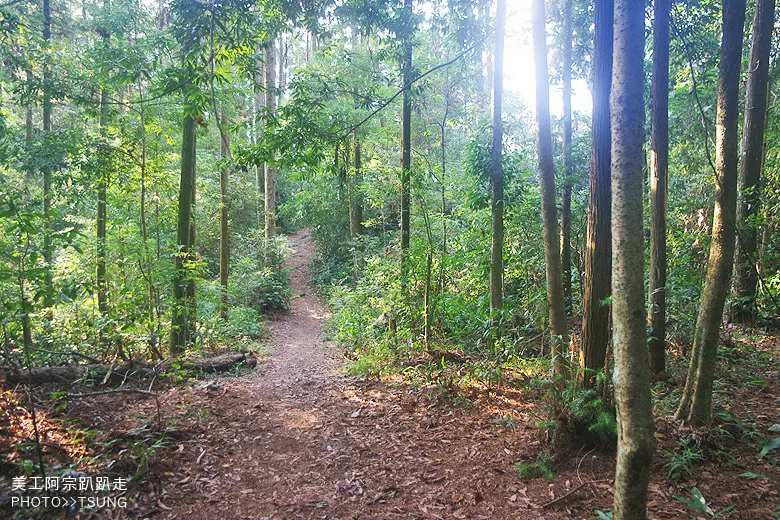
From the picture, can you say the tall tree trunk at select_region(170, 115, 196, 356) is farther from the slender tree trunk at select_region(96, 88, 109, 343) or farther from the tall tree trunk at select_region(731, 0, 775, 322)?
the tall tree trunk at select_region(731, 0, 775, 322)

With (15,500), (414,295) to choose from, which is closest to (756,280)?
(414,295)

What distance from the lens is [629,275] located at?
2.33m

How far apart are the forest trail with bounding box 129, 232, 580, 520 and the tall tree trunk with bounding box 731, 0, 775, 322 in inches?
181

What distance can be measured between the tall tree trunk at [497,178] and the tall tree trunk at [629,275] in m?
4.57

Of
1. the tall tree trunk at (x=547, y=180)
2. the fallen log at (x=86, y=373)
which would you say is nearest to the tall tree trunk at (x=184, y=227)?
the fallen log at (x=86, y=373)

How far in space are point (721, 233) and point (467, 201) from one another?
198 inches

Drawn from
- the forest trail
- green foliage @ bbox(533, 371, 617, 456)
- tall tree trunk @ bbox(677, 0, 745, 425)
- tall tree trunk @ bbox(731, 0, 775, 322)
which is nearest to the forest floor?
the forest trail

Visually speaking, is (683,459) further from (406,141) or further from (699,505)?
(406,141)

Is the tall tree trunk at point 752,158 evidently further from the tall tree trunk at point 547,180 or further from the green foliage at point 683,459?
the green foliage at point 683,459

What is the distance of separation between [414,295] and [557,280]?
3.30 meters

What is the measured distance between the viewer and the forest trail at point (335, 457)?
11.6ft

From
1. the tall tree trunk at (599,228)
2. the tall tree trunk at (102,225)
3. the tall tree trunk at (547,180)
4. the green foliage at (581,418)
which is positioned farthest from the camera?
the tall tree trunk at (102,225)

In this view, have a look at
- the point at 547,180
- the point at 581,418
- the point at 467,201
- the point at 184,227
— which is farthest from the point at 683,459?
the point at 184,227

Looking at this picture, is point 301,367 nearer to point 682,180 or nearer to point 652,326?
point 652,326
